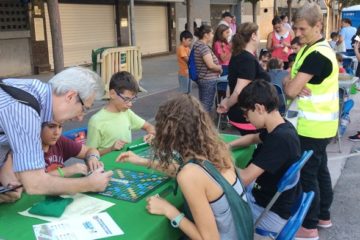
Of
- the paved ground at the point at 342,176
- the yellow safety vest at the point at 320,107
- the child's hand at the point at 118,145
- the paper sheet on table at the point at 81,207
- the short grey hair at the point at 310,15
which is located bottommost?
the paved ground at the point at 342,176

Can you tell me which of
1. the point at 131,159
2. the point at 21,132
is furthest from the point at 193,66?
the point at 21,132

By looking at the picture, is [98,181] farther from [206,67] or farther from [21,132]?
[206,67]

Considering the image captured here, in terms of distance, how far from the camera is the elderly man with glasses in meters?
1.69

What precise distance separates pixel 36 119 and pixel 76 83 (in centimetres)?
30

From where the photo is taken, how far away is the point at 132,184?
7.42ft

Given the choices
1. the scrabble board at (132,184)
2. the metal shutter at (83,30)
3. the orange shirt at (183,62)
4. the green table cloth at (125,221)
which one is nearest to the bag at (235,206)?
the green table cloth at (125,221)

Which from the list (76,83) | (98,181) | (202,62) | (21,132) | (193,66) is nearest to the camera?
(21,132)

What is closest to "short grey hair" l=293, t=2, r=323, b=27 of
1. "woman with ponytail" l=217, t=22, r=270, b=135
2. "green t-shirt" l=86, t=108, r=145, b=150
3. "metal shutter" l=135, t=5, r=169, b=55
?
"woman with ponytail" l=217, t=22, r=270, b=135

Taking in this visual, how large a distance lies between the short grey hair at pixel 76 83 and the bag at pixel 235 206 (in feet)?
1.86

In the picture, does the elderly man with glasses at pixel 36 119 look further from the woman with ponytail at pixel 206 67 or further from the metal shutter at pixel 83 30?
the metal shutter at pixel 83 30

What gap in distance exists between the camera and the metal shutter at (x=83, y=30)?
14.6 meters

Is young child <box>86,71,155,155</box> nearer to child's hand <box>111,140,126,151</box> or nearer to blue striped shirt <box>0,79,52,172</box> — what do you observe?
child's hand <box>111,140,126,151</box>

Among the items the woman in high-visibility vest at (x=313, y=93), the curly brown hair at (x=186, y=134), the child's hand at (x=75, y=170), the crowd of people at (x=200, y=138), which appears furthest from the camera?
the woman in high-visibility vest at (x=313, y=93)

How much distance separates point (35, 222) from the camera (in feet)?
6.06
